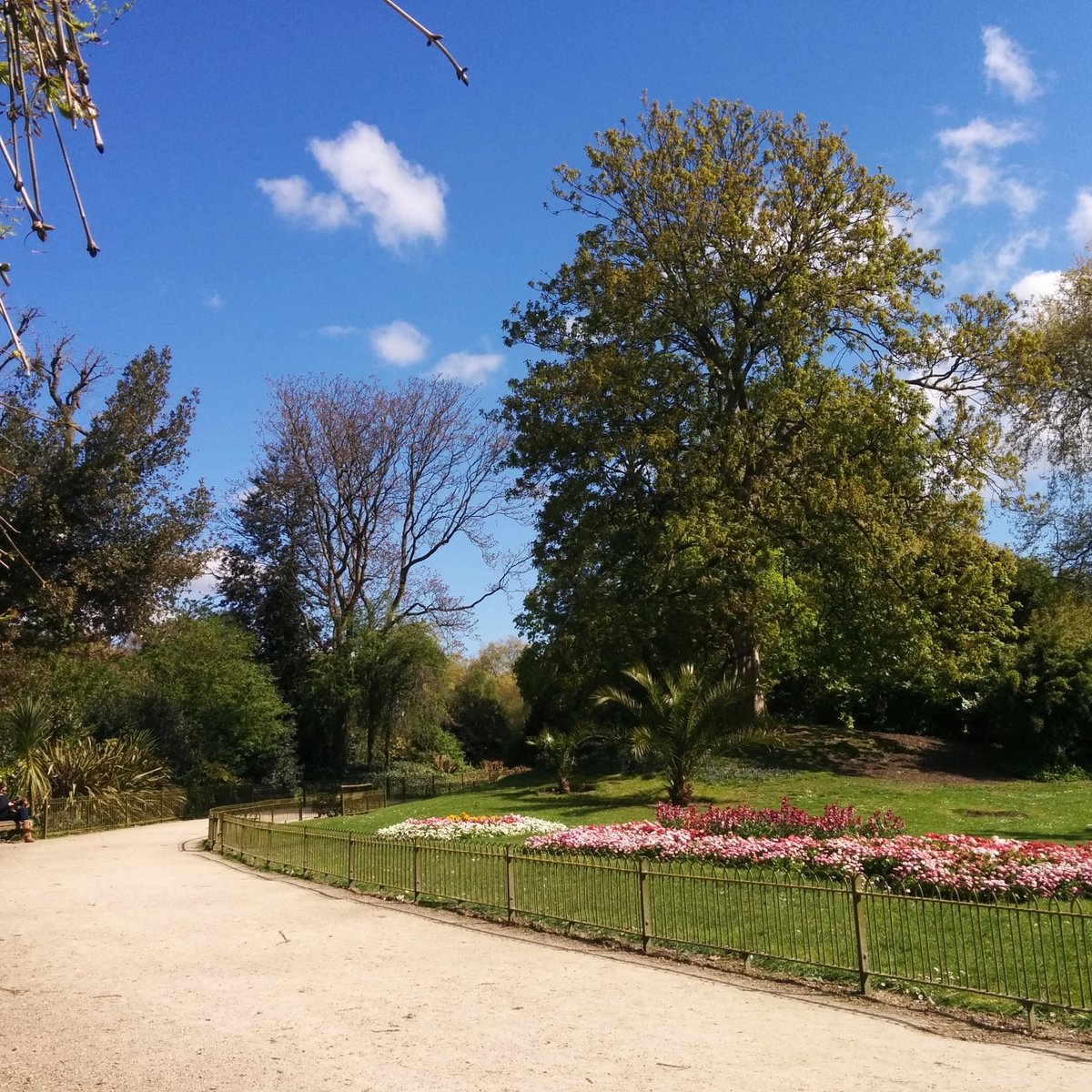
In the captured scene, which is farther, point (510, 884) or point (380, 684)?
point (380, 684)

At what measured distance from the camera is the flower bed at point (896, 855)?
406 inches

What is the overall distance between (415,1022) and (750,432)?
2226 cm

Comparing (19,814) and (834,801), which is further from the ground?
(19,814)

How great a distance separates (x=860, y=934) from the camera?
7973 millimetres

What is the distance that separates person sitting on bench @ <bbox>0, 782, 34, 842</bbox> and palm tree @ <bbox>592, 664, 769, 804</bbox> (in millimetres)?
14348

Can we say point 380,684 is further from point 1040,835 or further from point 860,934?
point 860,934

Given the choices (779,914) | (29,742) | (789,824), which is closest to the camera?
(779,914)

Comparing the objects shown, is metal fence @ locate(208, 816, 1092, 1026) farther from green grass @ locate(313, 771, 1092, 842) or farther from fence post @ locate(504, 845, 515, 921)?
green grass @ locate(313, 771, 1092, 842)

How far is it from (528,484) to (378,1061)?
24908 mm

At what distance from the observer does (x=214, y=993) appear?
817cm

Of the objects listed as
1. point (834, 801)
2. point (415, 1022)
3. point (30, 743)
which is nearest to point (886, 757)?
point (834, 801)

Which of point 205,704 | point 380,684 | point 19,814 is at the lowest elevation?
point 19,814

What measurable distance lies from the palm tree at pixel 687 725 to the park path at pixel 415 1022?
10.0m

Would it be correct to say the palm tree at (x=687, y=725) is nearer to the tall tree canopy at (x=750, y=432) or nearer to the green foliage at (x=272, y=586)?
the tall tree canopy at (x=750, y=432)
